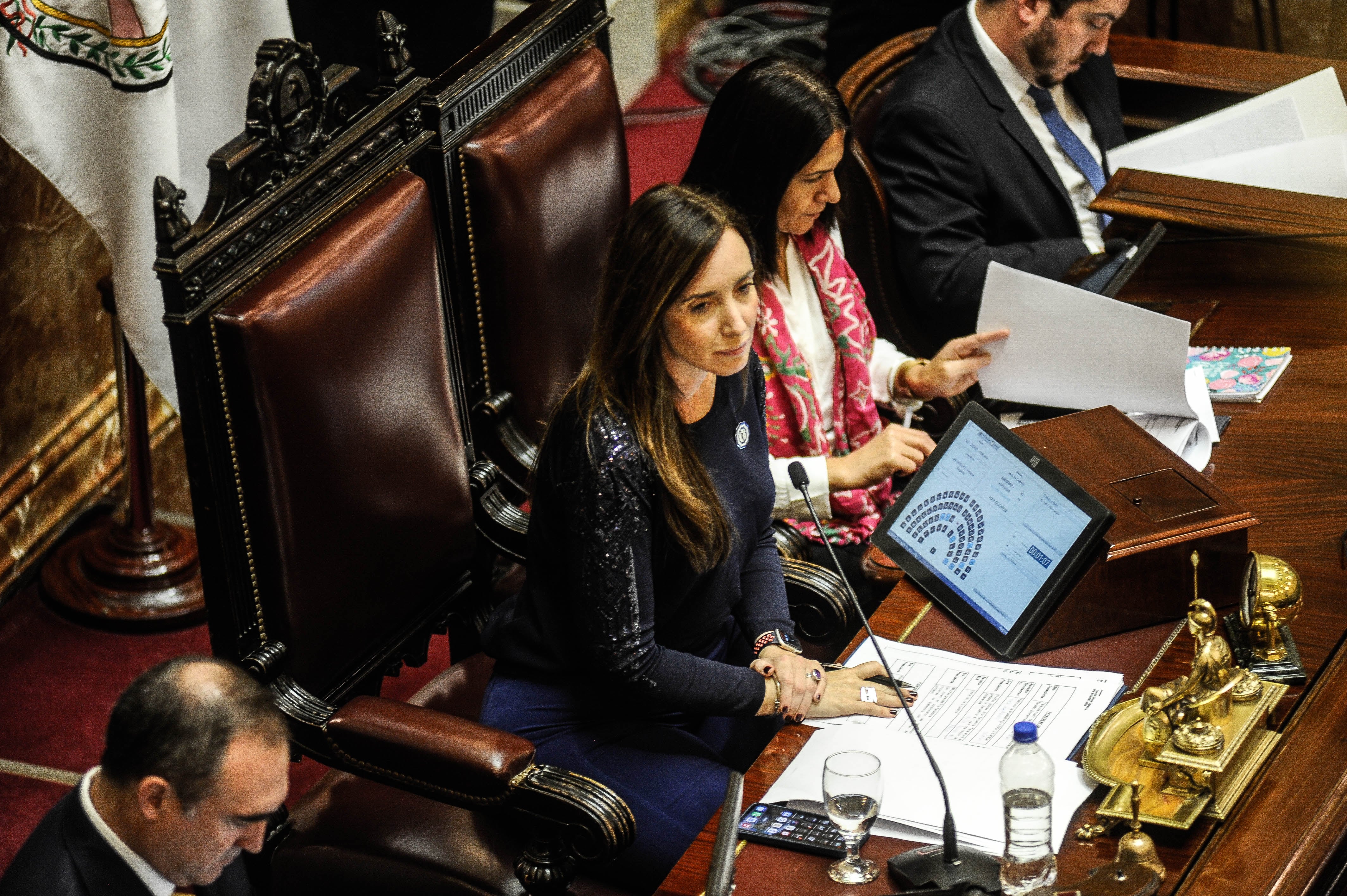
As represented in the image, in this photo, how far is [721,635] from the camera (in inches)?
80.5

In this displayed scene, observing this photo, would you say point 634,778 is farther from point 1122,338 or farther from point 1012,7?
point 1012,7

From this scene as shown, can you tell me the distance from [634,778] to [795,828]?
0.35m

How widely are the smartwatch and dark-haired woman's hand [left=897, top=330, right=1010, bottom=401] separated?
61 cm

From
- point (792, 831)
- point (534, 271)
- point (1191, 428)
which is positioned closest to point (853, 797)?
point (792, 831)

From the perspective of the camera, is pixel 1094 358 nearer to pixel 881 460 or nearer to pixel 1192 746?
pixel 881 460

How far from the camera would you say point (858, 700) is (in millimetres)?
1737

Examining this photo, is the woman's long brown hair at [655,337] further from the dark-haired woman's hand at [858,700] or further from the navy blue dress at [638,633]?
the dark-haired woman's hand at [858,700]

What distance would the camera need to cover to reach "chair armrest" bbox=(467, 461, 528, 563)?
213 cm

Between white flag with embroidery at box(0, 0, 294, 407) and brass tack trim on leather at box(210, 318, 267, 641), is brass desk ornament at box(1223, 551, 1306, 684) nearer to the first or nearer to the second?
brass tack trim on leather at box(210, 318, 267, 641)

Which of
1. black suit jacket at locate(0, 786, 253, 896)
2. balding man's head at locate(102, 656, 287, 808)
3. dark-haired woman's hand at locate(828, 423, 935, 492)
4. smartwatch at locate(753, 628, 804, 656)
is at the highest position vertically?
balding man's head at locate(102, 656, 287, 808)

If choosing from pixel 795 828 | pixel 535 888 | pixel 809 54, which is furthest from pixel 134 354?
pixel 809 54

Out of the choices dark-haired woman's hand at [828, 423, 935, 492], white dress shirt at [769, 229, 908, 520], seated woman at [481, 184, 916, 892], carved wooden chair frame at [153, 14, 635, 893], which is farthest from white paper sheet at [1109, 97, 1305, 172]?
carved wooden chair frame at [153, 14, 635, 893]

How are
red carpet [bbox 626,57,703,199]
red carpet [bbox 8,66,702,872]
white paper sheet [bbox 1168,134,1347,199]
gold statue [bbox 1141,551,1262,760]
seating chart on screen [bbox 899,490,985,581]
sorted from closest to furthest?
1. gold statue [bbox 1141,551,1262,760]
2. seating chart on screen [bbox 899,490,985,581]
3. red carpet [bbox 8,66,702,872]
4. white paper sheet [bbox 1168,134,1347,199]
5. red carpet [bbox 626,57,703,199]

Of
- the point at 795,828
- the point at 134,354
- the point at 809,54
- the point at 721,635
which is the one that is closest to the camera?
the point at 795,828
